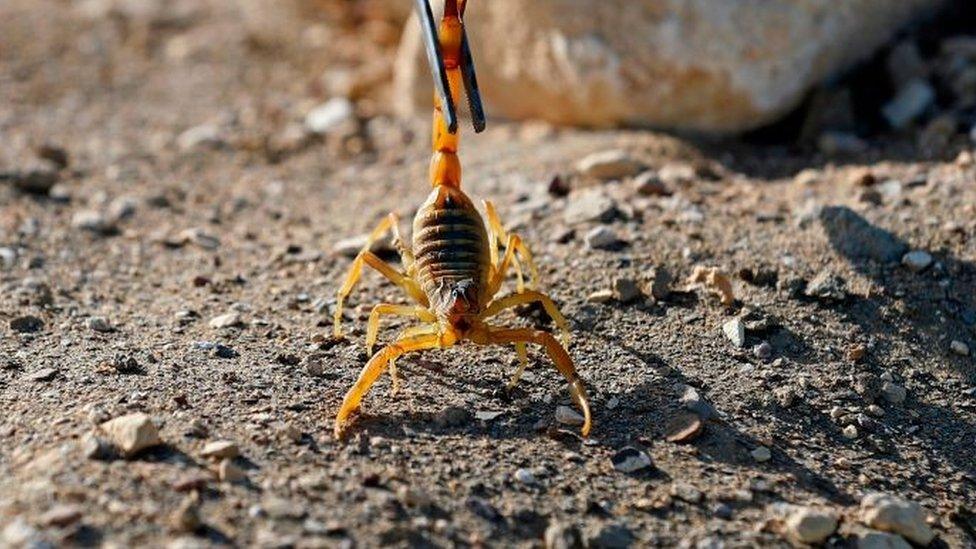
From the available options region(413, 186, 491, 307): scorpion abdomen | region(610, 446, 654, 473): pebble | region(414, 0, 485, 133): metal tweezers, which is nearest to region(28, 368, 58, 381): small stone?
region(413, 186, 491, 307): scorpion abdomen

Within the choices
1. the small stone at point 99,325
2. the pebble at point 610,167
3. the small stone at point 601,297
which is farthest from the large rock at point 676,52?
the small stone at point 99,325

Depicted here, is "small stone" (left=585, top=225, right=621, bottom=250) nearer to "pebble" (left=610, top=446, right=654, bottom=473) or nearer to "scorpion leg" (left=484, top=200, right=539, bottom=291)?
"scorpion leg" (left=484, top=200, right=539, bottom=291)

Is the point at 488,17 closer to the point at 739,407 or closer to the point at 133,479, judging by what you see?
the point at 739,407

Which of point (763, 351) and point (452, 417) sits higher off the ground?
point (763, 351)

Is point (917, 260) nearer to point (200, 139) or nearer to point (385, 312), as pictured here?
point (385, 312)

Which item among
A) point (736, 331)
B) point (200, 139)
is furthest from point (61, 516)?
point (200, 139)

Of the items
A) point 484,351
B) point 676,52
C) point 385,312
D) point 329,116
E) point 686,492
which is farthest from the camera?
point 329,116
